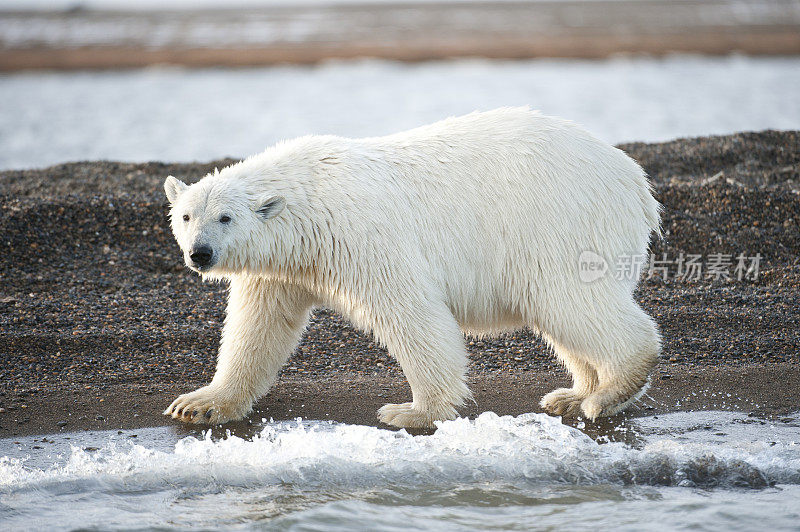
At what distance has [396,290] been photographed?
190 inches

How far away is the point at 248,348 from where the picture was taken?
5191 millimetres

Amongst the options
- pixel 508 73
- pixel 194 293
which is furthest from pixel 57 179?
pixel 508 73

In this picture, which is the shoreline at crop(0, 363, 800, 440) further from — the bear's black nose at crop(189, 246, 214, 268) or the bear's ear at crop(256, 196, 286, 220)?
the bear's ear at crop(256, 196, 286, 220)

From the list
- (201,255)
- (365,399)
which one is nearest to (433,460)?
(365,399)

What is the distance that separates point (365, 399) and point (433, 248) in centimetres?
113

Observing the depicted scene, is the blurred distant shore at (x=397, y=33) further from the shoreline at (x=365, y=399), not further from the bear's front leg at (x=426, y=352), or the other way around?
the bear's front leg at (x=426, y=352)

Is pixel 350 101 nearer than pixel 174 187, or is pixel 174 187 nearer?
pixel 174 187

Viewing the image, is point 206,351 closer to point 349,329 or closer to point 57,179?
point 349,329

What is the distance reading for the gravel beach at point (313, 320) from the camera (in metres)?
5.52

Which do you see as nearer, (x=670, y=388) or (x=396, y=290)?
(x=396, y=290)

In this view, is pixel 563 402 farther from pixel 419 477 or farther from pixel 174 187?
pixel 174 187

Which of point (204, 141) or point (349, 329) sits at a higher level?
point (204, 141)

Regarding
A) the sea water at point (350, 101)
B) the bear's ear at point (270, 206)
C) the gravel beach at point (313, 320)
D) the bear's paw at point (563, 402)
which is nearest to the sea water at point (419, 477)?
the bear's paw at point (563, 402)

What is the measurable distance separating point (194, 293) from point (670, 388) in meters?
3.66
